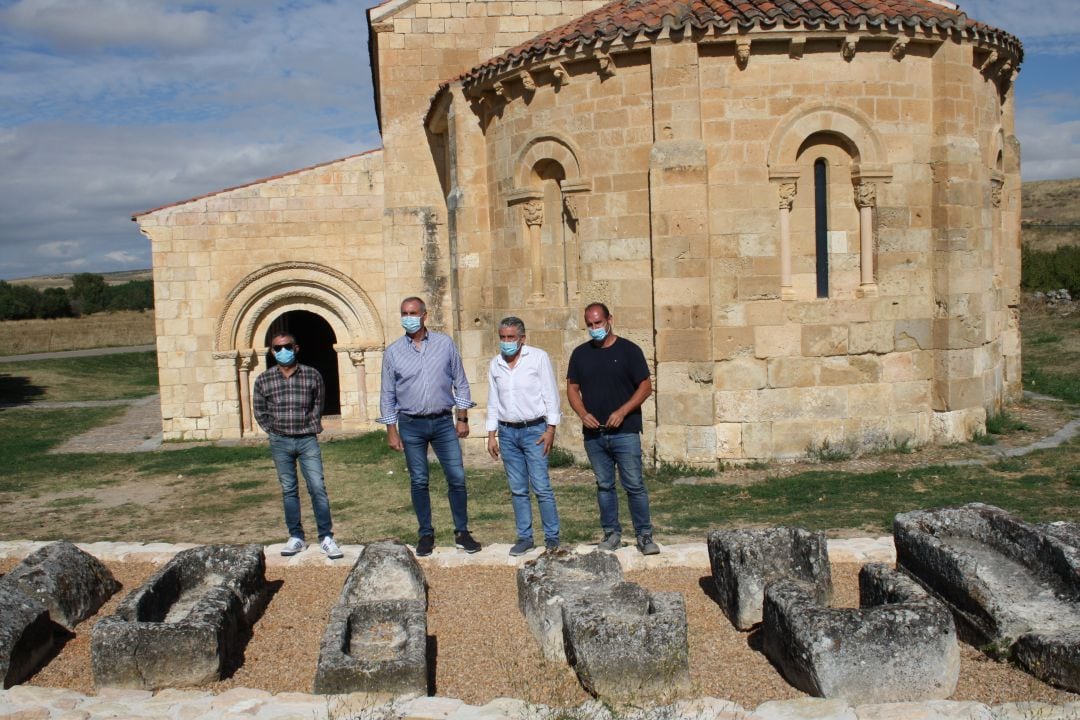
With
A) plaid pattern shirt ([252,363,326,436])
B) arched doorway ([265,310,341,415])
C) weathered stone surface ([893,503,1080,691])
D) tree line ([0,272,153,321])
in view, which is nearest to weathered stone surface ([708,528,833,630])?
weathered stone surface ([893,503,1080,691])

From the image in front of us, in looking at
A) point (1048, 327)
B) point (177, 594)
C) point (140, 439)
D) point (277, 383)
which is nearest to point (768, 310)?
point (277, 383)

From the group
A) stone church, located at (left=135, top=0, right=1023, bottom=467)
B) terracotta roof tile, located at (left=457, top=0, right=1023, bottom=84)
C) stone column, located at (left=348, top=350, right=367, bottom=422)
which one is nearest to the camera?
terracotta roof tile, located at (left=457, top=0, right=1023, bottom=84)

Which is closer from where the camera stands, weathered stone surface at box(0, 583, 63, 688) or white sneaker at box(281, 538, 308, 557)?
weathered stone surface at box(0, 583, 63, 688)

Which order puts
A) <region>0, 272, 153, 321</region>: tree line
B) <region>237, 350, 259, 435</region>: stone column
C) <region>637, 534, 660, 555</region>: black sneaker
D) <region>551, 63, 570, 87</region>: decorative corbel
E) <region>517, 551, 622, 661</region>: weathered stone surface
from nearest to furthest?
<region>517, 551, 622, 661</region>: weathered stone surface
<region>637, 534, 660, 555</region>: black sneaker
<region>551, 63, 570, 87</region>: decorative corbel
<region>237, 350, 259, 435</region>: stone column
<region>0, 272, 153, 321</region>: tree line

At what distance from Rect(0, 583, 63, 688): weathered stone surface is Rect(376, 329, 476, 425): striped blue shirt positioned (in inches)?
103

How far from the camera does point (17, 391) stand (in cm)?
2680

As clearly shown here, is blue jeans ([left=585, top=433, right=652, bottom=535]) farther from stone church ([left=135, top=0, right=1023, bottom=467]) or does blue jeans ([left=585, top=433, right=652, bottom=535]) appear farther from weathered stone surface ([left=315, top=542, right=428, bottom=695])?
stone church ([left=135, top=0, right=1023, bottom=467])

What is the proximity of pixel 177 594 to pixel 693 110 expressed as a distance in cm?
758

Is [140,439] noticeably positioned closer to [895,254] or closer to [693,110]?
[693,110]

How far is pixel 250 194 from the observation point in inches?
660

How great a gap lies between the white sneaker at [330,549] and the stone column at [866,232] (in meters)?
7.04

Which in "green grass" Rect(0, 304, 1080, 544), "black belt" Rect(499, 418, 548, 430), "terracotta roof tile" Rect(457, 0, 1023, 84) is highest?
"terracotta roof tile" Rect(457, 0, 1023, 84)

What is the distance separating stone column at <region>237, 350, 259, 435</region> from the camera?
1711cm

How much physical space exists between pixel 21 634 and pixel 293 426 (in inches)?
94.7
